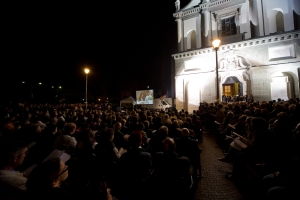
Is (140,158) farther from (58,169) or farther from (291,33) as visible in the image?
(291,33)

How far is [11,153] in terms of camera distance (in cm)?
208

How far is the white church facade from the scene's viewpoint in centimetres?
1574

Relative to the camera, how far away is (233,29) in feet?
62.7

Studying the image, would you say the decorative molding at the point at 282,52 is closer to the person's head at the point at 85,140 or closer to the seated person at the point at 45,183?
the person's head at the point at 85,140

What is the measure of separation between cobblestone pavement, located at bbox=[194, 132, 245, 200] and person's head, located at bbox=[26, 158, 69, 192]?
3333mm

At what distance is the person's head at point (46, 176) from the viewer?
140cm

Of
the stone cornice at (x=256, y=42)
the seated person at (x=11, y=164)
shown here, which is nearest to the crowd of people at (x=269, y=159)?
the seated person at (x=11, y=164)

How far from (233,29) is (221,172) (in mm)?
19725

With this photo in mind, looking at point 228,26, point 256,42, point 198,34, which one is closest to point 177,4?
point 198,34

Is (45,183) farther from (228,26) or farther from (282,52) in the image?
(228,26)

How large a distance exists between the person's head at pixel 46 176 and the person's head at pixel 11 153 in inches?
35.7

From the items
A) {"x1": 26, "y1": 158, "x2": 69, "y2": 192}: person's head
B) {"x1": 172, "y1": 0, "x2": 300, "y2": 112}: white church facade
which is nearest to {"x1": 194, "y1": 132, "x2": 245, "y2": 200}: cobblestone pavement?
{"x1": 26, "y1": 158, "x2": 69, "y2": 192}: person's head

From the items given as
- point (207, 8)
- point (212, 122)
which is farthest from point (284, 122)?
point (207, 8)

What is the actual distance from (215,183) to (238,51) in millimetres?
17698
